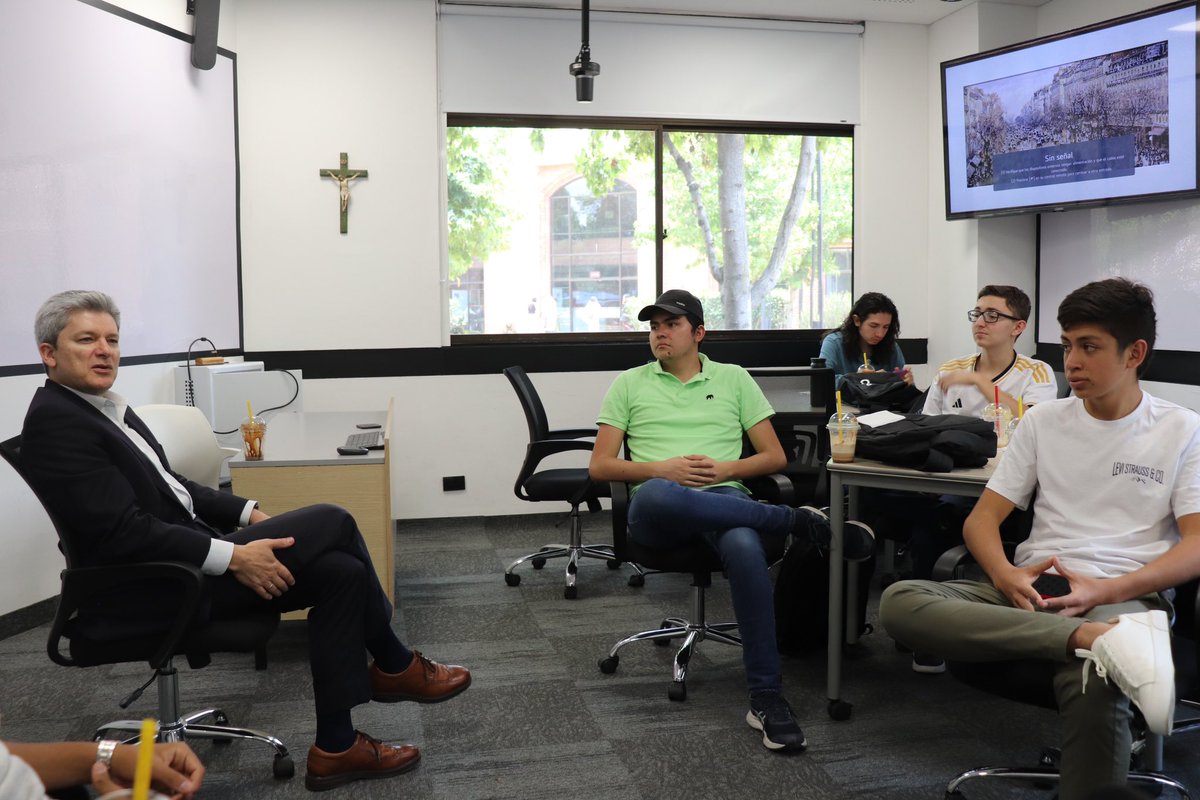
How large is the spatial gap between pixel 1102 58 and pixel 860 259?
1.86 metres

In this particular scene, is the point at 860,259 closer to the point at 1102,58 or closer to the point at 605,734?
the point at 1102,58

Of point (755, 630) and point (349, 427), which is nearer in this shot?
point (755, 630)

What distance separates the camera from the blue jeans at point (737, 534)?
2836 mm

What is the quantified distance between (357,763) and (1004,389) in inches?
96.8

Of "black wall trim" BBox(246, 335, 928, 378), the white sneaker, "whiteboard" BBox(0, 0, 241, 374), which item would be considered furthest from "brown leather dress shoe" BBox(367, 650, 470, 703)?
"black wall trim" BBox(246, 335, 928, 378)

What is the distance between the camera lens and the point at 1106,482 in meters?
2.32

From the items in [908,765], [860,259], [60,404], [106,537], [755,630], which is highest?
[860,259]

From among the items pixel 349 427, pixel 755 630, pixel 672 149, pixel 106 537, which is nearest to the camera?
pixel 106 537

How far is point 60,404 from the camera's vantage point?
2275 millimetres

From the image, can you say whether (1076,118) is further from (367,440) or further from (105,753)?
(105,753)

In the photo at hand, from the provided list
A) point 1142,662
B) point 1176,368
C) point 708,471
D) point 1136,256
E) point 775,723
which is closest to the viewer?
point 1142,662

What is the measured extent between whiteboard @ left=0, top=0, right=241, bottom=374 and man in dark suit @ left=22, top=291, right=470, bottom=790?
1.76 meters

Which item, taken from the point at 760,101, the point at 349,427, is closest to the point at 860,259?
the point at 760,101

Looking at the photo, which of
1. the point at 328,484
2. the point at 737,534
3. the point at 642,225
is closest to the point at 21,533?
the point at 328,484
